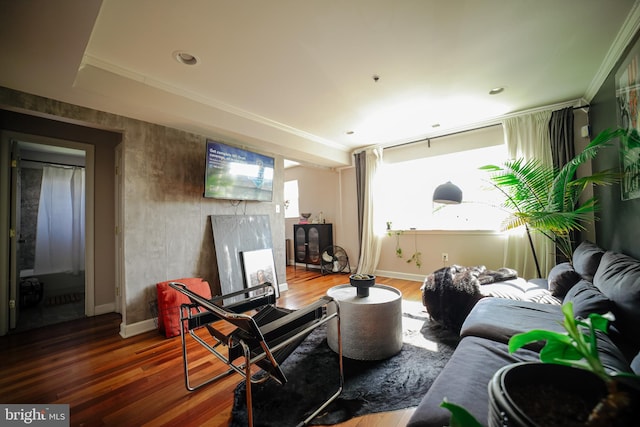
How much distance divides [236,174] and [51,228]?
3.21 meters

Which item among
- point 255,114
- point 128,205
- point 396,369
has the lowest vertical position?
point 396,369

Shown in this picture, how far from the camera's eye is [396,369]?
75.0 inches

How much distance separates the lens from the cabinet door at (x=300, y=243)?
580 cm

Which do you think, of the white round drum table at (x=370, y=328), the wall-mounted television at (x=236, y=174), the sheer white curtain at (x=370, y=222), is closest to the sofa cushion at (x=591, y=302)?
the white round drum table at (x=370, y=328)

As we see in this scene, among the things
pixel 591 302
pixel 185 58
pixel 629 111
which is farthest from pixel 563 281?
pixel 185 58

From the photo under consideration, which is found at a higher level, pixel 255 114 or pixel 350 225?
pixel 255 114

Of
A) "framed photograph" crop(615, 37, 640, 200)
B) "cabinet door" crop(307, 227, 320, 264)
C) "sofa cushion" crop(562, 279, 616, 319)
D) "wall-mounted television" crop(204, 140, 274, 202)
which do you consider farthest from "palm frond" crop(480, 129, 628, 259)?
"cabinet door" crop(307, 227, 320, 264)

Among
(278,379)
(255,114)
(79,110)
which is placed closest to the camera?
(278,379)

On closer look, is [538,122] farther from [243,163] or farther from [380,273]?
[243,163]

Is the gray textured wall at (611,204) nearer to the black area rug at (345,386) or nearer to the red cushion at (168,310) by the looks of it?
the black area rug at (345,386)

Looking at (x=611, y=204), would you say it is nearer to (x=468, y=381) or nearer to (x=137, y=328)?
(x=468, y=381)

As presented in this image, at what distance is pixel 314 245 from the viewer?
18.5 ft

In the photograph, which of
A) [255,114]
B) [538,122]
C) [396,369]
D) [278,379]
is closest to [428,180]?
[538,122]

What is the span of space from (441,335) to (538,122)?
316cm
